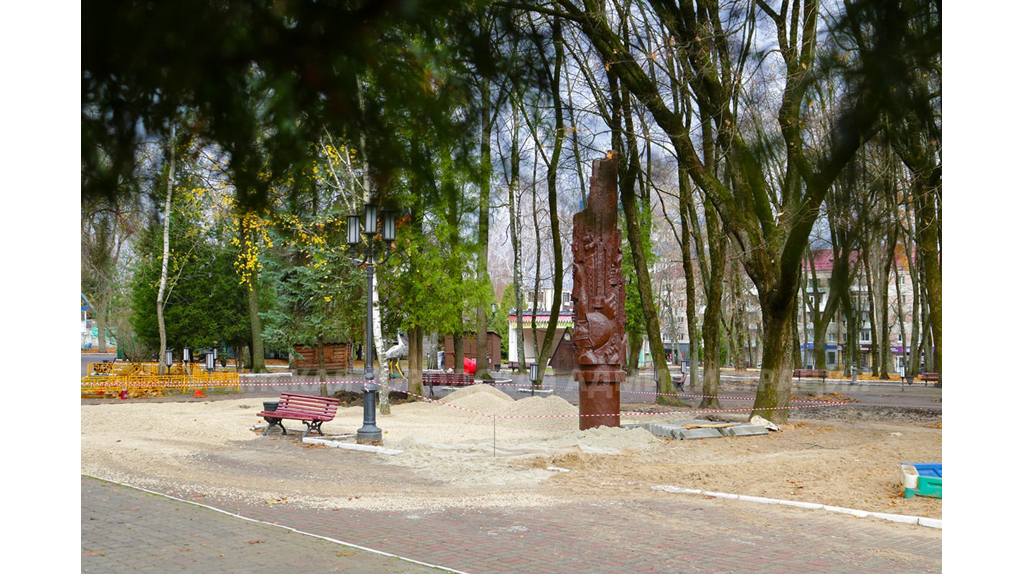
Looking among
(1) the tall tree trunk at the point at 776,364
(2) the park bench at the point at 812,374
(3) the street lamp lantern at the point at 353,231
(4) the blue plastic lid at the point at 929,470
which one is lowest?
(2) the park bench at the point at 812,374

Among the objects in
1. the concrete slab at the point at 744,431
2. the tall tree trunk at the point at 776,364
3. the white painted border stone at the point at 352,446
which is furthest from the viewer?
the tall tree trunk at the point at 776,364

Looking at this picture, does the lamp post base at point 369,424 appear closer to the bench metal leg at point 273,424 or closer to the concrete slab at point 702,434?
the bench metal leg at point 273,424

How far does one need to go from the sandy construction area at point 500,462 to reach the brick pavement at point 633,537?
62 cm

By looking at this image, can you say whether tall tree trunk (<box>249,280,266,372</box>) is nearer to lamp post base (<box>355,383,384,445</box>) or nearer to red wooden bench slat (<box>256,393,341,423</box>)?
red wooden bench slat (<box>256,393,341,423</box>)

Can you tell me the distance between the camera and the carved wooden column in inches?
594

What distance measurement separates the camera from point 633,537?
272 inches

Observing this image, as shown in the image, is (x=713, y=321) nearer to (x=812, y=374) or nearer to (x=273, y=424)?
(x=273, y=424)

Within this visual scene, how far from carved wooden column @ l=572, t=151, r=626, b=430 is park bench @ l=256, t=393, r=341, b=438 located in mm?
4559

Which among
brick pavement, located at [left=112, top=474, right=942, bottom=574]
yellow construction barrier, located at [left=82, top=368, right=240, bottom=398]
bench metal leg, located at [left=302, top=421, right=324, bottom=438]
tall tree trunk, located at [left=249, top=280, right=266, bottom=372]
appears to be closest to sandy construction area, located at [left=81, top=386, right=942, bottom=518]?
bench metal leg, located at [left=302, top=421, right=324, bottom=438]

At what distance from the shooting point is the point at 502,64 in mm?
2146

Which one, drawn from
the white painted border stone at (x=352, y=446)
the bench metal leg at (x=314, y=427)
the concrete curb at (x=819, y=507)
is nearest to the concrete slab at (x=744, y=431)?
the concrete curb at (x=819, y=507)

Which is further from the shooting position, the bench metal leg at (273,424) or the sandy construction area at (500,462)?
the bench metal leg at (273,424)

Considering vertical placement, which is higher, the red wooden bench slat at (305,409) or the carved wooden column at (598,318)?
the carved wooden column at (598,318)

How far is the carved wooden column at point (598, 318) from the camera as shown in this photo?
1508cm
